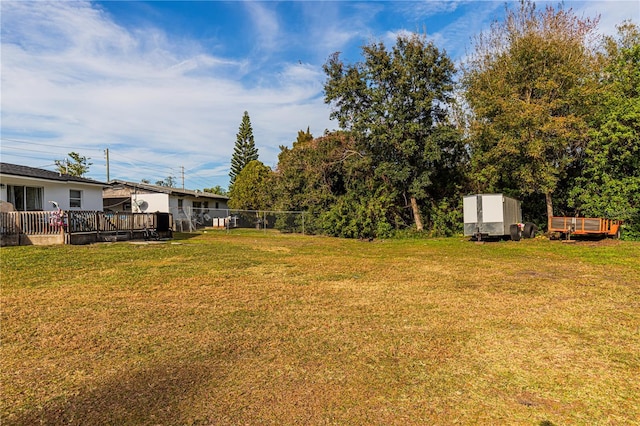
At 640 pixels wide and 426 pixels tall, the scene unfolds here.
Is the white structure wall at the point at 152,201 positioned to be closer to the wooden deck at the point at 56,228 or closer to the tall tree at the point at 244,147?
the wooden deck at the point at 56,228

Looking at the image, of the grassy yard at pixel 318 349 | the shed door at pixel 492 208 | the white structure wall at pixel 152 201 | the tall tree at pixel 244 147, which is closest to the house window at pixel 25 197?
the white structure wall at pixel 152 201

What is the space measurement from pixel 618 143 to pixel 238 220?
84.5 ft

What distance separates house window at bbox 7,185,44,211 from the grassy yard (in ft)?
37.3

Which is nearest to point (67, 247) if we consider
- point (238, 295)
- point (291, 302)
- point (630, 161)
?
point (238, 295)

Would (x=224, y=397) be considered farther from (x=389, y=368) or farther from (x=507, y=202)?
(x=507, y=202)

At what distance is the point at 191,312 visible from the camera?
5238 mm

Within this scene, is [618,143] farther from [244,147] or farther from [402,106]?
[244,147]

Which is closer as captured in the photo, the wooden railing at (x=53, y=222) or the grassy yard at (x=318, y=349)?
the grassy yard at (x=318, y=349)

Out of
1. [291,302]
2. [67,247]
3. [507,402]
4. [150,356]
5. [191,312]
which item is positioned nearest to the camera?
[507,402]

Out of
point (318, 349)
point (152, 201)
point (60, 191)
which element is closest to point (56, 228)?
point (60, 191)

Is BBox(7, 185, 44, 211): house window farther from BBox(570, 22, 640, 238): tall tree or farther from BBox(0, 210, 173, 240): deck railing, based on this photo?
BBox(570, 22, 640, 238): tall tree

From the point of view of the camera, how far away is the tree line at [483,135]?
16062 millimetres

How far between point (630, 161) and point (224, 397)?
62.3ft

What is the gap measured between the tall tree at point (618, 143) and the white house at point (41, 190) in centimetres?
2431
